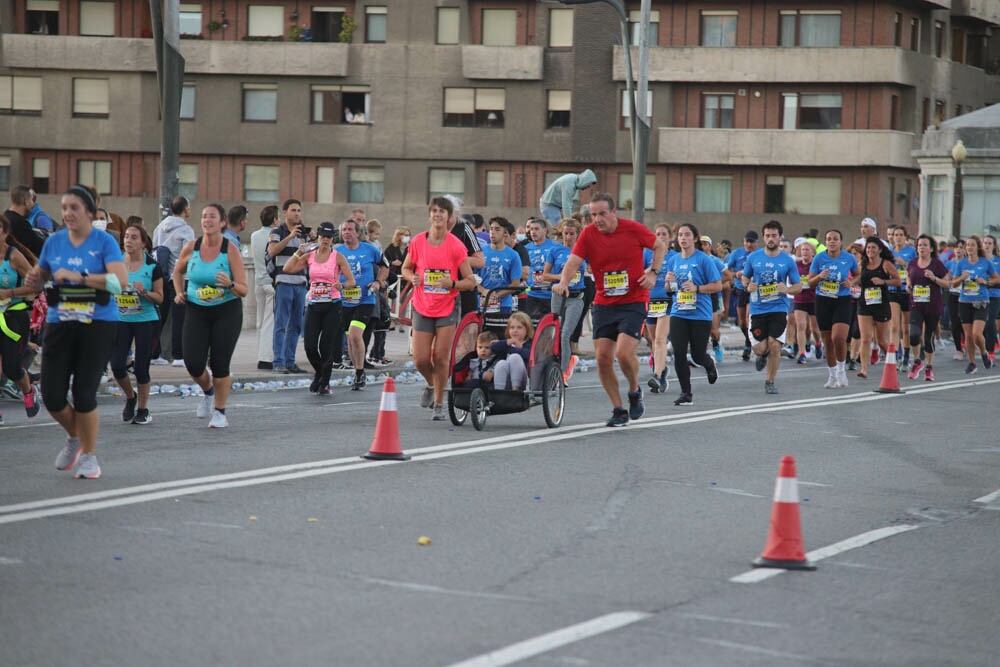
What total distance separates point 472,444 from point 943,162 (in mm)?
36489

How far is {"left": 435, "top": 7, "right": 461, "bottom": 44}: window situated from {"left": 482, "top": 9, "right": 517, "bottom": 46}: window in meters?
1.02

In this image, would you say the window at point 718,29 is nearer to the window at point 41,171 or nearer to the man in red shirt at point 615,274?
the window at point 41,171

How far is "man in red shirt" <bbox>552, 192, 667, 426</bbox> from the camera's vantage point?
14.0 meters

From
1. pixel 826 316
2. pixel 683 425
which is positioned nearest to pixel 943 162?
pixel 826 316

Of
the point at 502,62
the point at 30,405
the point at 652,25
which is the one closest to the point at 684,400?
the point at 30,405

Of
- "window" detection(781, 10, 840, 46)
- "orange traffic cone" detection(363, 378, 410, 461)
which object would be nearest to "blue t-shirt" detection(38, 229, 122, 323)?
"orange traffic cone" detection(363, 378, 410, 461)

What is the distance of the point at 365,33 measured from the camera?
56.8 metres

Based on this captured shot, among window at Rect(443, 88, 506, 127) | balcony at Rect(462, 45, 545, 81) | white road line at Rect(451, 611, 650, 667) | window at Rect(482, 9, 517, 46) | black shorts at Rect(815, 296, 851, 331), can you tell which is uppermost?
window at Rect(482, 9, 517, 46)

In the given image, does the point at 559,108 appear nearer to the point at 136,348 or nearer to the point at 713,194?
the point at 713,194

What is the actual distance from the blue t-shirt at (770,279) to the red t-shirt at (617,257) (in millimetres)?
5746

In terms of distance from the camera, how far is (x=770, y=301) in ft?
64.2

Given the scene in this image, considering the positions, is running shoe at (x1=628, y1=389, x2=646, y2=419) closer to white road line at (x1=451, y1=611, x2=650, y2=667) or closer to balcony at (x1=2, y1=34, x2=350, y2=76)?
white road line at (x1=451, y1=611, x2=650, y2=667)

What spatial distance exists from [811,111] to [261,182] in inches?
763

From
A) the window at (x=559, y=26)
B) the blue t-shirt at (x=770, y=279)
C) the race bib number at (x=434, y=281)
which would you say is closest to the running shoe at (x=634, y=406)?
the race bib number at (x=434, y=281)
